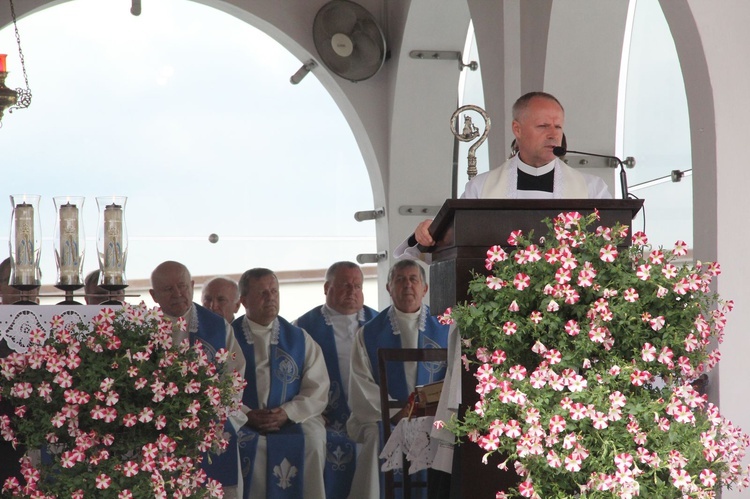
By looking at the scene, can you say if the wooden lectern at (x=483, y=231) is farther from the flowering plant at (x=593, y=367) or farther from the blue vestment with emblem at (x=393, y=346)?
the blue vestment with emblem at (x=393, y=346)

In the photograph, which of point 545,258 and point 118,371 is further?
point 118,371

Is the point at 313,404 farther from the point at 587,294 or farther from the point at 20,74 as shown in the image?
the point at 20,74

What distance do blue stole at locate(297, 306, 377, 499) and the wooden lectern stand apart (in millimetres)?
2932

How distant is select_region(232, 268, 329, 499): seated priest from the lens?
223 inches

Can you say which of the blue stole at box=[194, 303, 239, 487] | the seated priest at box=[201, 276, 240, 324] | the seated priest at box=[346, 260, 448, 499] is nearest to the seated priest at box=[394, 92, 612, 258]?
the blue stole at box=[194, 303, 239, 487]

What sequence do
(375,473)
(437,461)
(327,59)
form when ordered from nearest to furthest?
(437,461)
(375,473)
(327,59)

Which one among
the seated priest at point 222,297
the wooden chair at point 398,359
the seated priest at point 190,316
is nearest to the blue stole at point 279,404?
the seated priest at point 190,316

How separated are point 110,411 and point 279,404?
2.56 meters

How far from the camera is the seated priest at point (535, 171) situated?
3441 millimetres

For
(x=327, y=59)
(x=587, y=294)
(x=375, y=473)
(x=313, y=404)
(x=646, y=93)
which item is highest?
(x=327, y=59)

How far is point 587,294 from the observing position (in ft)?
8.94

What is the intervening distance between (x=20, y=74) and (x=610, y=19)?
18.6 ft

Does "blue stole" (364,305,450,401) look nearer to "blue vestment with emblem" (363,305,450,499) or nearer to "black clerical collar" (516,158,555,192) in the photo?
"blue vestment with emblem" (363,305,450,499)

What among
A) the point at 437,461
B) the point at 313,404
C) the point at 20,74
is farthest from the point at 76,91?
the point at 437,461
